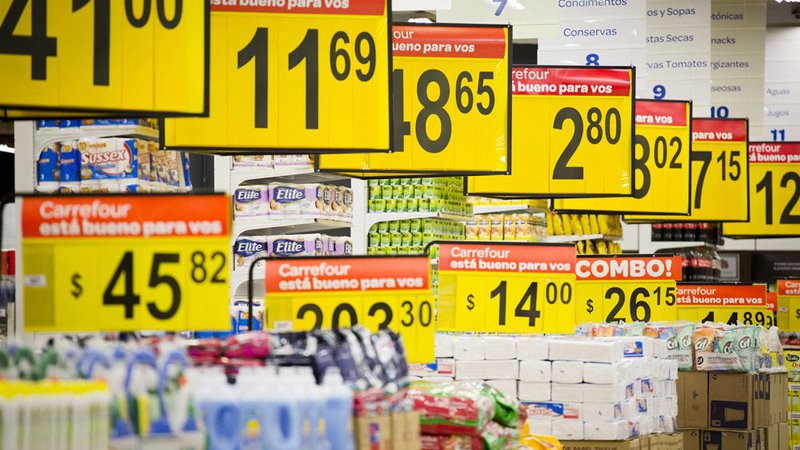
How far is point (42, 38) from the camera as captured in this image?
514 centimetres


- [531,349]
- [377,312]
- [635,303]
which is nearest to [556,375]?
[531,349]

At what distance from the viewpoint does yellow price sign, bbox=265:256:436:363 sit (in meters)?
5.75

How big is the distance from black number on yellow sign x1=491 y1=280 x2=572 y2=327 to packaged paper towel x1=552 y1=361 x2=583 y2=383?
0.46 m

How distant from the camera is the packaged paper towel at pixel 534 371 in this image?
786 centimetres

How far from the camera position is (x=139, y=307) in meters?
4.37

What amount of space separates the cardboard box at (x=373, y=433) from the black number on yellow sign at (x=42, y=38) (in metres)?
1.89

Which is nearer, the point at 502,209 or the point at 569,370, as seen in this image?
the point at 569,370

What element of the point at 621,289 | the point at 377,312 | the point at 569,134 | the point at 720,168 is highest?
the point at 569,134

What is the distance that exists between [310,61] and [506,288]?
7.49 feet

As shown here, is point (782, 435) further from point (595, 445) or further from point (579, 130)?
point (595, 445)

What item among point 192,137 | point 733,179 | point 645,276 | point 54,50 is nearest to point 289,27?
point 192,137

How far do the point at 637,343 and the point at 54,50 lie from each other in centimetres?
459

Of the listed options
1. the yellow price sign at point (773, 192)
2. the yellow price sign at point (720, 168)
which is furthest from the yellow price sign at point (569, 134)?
the yellow price sign at point (773, 192)

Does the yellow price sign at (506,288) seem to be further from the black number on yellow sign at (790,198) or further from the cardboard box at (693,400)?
the black number on yellow sign at (790,198)
